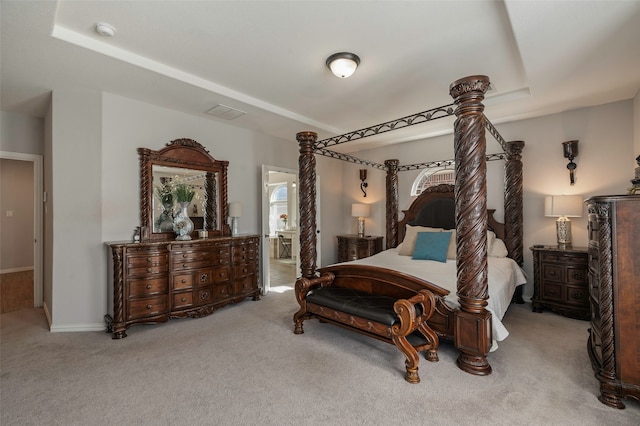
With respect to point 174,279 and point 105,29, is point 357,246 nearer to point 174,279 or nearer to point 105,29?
point 174,279

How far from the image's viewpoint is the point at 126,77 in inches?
115

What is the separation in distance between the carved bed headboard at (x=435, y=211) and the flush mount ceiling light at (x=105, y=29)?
14.6 feet

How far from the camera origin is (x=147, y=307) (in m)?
3.20

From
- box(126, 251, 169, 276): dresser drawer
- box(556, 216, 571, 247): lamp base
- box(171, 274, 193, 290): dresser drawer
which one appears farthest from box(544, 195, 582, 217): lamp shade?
box(126, 251, 169, 276): dresser drawer

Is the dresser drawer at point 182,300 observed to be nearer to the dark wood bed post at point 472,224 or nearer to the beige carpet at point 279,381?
the beige carpet at point 279,381

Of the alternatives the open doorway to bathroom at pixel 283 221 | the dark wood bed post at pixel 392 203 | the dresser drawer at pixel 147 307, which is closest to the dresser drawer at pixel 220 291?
the dresser drawer at pixel 147 307

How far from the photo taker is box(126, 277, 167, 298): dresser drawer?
3119mm

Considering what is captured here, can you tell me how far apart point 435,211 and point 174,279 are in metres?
3.96

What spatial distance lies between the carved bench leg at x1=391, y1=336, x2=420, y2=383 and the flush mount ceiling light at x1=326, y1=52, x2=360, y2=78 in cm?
239

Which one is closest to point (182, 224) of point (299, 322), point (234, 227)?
point (234, 227)

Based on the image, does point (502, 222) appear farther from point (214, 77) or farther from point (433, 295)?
point (214, 77)

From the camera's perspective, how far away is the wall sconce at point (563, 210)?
3514 mm

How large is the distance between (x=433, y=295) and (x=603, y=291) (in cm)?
108

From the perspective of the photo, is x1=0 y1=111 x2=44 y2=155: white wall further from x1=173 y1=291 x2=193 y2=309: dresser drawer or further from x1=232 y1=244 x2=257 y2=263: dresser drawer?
x1=232 y1=244 x2=257 y2=263: dresser drawer
